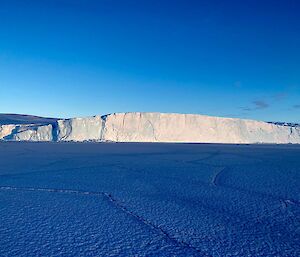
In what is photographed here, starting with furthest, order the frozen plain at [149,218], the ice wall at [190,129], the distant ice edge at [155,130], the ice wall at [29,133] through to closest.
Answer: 1. the ice wall at [190,129]
2. the distant ice edge at [155,130]
3. the ice wall at [29,133]
4. the frozen plain at [149,218]

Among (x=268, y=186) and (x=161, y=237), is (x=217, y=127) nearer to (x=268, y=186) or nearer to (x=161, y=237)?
(x=268, y=186)

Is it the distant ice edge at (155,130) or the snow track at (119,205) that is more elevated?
the distant ice edge at (155,130)

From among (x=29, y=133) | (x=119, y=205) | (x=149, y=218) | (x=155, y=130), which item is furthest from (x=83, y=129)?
(x=149, y=218)

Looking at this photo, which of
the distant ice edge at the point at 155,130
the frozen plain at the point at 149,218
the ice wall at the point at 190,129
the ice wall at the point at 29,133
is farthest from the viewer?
the ice wall at the point at 190,129

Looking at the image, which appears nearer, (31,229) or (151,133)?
(31,229)

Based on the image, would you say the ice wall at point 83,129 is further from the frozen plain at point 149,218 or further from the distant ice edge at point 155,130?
the frozen plain at point 149,218

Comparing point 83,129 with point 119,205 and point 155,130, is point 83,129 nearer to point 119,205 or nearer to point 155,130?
point 155,130

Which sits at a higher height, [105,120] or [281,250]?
[105,120]

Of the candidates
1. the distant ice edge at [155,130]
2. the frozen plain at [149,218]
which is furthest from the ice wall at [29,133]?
the frozen plain at [149,218]

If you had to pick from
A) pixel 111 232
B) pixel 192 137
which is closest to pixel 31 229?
pixel 111 232
